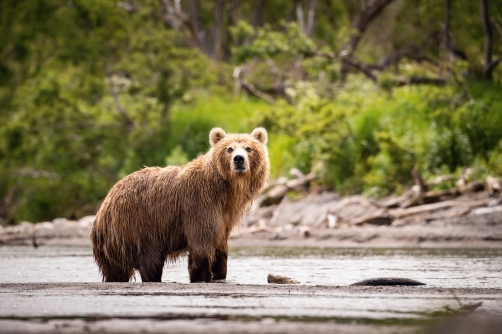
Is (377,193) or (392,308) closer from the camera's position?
(392,308)

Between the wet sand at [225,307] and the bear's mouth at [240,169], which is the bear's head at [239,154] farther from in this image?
the wet sand at [225,307]

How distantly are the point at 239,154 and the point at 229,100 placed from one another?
66.0 feet

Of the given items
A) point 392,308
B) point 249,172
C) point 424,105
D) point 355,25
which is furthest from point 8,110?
point 392,308

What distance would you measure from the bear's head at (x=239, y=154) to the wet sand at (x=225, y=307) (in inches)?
55.5

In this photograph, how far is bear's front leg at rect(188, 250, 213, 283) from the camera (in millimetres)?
9328

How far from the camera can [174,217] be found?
377 inches

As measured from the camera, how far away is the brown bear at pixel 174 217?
9484mm

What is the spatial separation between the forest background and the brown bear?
904 centimetres

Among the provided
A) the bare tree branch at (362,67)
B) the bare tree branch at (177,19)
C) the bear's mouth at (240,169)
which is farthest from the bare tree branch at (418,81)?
the bear's mouth at (240,169)

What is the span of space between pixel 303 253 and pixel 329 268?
3.00 meters

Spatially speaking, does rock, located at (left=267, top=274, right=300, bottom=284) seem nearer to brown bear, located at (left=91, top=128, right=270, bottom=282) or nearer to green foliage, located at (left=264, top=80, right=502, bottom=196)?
brown bear, located at (left=91, top=128, right=270, bottom=282)

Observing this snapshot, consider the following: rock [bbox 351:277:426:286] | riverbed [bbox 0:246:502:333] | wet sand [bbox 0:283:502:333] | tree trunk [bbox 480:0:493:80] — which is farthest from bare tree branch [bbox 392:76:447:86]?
wet sand [bbox 0:283:502:333]

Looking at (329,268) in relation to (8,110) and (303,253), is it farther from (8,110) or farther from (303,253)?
(8,110)

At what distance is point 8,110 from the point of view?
98.7 feet
